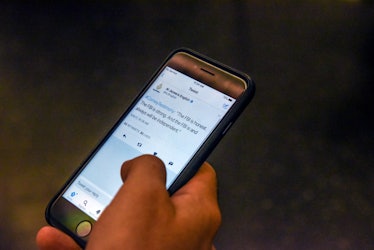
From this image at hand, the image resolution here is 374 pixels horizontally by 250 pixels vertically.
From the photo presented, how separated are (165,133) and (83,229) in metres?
0.11

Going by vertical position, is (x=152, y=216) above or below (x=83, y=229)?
above

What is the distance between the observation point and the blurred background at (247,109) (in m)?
0.45

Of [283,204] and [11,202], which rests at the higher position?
[283,204]

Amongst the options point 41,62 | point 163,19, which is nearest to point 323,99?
point 163,19

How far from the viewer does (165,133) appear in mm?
429

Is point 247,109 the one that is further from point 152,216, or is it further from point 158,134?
point 152,216

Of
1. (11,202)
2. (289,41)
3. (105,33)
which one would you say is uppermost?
(289,41)

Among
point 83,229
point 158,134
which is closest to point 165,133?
point 158,134

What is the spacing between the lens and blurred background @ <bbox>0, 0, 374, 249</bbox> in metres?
0.45

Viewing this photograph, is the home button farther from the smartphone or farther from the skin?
the skin

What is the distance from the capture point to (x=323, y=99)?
0.51 metres

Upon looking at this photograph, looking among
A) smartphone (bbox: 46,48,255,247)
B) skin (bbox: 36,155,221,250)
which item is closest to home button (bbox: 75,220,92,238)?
smartphone (bbox: 46,48,255,247)

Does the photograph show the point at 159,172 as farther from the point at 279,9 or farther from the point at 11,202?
the point at 279,9

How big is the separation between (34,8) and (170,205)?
0.40 m
